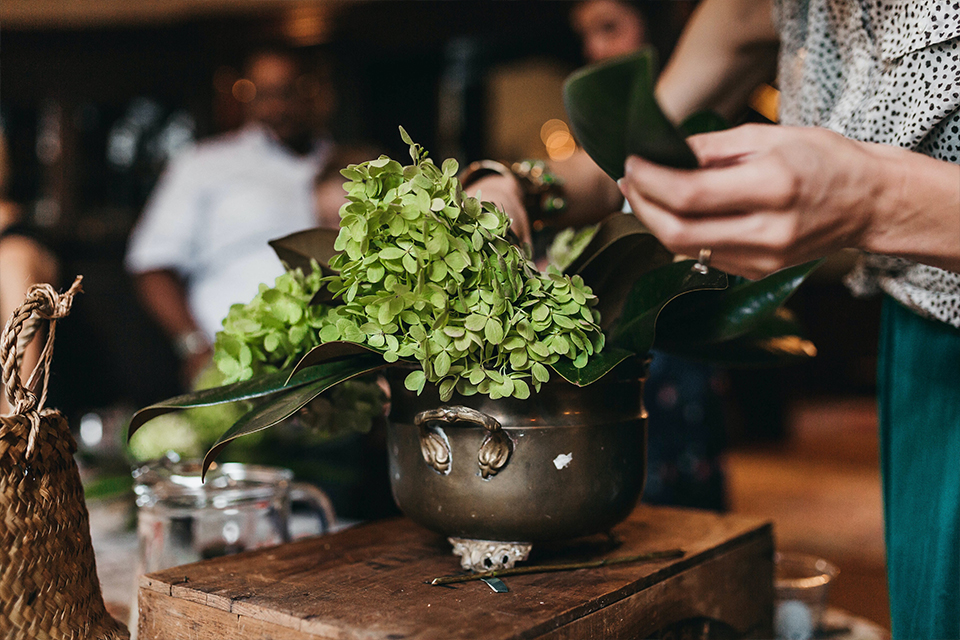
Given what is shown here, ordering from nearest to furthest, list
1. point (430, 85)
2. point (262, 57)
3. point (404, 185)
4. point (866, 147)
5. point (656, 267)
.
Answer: point (866, 147), point (404, 185), point (656, 267), point (262, 57), point (430, 85)

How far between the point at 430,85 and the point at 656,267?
12.8ft

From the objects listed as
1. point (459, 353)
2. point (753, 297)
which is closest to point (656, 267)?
point (753, 297)

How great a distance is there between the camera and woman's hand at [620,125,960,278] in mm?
388

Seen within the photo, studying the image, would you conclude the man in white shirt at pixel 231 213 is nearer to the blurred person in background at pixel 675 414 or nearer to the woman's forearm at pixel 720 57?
the blurred person in background at pixel 675 414

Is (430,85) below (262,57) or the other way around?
the other way around

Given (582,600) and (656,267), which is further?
(656,267)

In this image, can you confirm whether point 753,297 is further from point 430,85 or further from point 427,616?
point 430,85

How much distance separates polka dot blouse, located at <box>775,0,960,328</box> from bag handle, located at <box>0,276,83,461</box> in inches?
23.6

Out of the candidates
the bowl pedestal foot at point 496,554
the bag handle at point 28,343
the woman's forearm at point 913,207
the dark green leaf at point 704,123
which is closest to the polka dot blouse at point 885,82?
the woman's forearm at point 913,207

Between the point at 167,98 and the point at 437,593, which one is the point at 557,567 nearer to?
the point at 437,593

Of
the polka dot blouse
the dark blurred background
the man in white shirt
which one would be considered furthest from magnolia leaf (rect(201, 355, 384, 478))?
the dark blurred background

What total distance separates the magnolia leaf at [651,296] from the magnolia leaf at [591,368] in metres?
0.03

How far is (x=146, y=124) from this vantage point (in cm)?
457

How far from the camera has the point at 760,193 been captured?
1.26 feet
